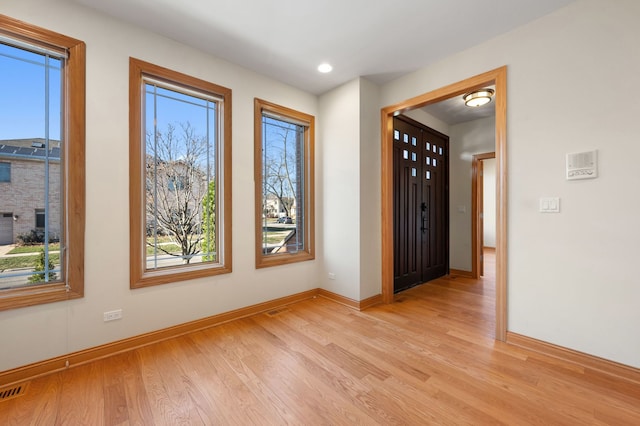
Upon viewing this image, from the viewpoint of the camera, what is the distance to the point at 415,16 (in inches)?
88.2

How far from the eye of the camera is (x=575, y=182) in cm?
210

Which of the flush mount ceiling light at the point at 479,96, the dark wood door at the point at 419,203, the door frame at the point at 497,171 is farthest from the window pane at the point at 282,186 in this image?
the flush mount ceiling light at the point at 479,96

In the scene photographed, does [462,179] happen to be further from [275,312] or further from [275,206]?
[275,312]

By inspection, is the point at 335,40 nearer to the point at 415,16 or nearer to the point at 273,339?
the point at 415,16

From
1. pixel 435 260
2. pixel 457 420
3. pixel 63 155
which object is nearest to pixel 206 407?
pixel 457 420

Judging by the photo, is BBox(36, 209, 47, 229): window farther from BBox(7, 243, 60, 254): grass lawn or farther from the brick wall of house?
BBox(7, 243, 60, 254): grass lawn

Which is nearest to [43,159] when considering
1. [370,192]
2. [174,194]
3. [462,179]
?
[174,194]

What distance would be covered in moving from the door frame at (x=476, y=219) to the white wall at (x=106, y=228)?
4.16 meters

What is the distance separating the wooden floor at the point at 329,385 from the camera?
1553 millimetres

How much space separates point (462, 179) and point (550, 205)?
2880mm

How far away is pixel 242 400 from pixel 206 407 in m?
0.22

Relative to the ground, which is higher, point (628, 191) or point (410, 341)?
point (628, 191)

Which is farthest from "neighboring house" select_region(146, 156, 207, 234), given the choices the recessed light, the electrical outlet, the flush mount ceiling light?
the flush mount ceiling light

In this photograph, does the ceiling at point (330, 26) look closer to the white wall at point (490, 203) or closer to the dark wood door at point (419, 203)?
the dark wood door at point (419, 203)
